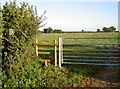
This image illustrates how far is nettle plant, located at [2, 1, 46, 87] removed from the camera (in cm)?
481

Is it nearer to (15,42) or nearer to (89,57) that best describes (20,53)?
(15,42)

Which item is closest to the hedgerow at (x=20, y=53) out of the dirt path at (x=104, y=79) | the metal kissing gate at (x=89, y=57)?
the dirt path at (x=104, y=79)

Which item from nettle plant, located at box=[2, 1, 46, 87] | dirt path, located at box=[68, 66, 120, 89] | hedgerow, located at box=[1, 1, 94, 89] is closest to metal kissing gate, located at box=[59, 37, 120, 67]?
dirt path, located at box=[68, 66, 120, 89]

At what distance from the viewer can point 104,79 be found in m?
5.20

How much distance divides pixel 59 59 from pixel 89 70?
1394 millimetres

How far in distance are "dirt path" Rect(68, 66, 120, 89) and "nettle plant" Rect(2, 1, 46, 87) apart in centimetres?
207

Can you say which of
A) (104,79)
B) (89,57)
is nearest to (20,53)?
(89,57)

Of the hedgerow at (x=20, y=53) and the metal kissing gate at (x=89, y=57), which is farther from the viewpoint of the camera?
the metal kissing gate at (x=89, y=57)

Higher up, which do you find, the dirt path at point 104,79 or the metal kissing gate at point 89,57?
the metal kissing gate at point 89,57

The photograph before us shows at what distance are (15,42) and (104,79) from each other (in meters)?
3.46

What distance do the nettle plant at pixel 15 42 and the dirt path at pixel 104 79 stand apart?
6.80ft

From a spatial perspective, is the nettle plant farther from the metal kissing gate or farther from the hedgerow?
Result: the metal kissing gate

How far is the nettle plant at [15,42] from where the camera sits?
189 inches

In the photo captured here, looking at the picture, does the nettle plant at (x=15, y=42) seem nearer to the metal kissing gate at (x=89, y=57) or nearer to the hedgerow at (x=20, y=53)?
the hedgerow at (x=20, y=53)
